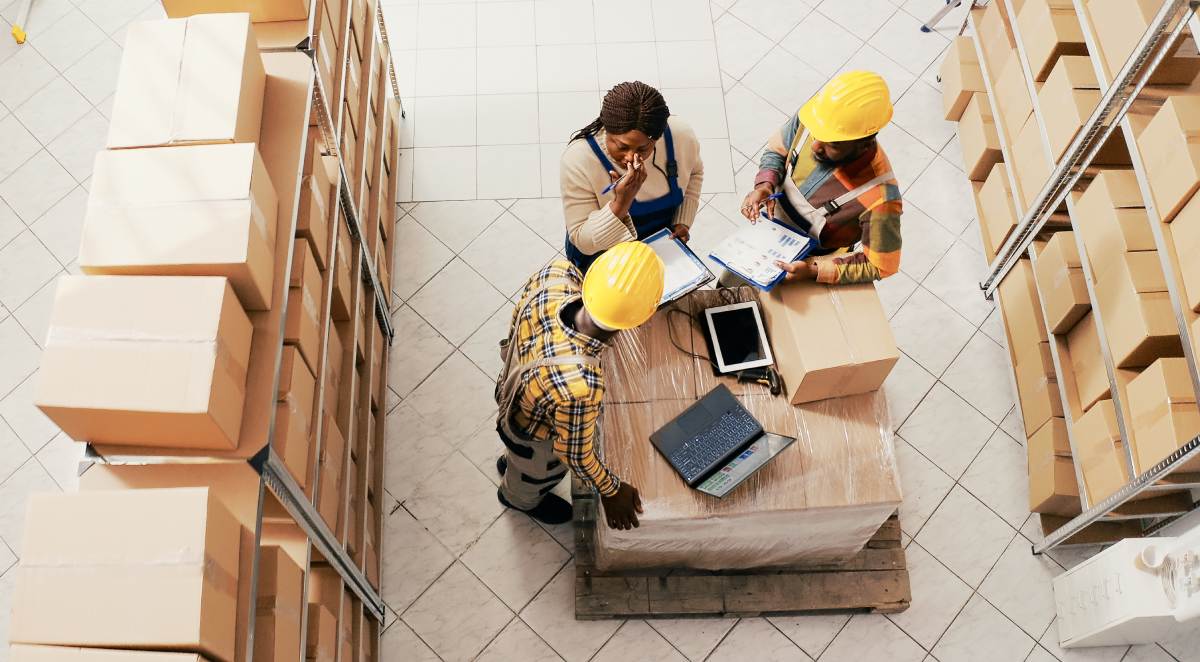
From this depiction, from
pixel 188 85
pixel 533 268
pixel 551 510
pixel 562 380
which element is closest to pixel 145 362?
pixel 188 85

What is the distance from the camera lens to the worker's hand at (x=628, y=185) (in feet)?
9.43

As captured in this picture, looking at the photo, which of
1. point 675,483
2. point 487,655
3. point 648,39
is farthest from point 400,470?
point 648,39

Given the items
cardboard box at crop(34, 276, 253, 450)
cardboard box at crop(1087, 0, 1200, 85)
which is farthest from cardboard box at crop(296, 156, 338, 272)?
cardboard box at crop(1087, 0, 1200, 85)

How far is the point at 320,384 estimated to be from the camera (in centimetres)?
285

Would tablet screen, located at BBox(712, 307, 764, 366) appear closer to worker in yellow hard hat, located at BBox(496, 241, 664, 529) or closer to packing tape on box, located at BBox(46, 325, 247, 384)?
worker in yellow hard hat, located at BBox(496, 241, 664, 529)

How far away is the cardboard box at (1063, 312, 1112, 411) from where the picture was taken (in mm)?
3629

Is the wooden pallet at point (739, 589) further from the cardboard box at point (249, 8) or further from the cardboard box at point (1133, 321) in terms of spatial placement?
the cardboard box at point (249, 8)

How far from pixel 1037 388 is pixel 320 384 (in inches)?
131

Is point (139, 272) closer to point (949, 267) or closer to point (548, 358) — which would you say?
point (548, 358)

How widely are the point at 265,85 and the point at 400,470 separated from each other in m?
1.94

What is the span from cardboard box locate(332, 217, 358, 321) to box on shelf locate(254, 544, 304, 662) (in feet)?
4.06

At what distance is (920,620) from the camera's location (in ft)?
12.3

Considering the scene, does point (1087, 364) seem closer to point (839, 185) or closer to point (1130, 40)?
point (1130, 40)

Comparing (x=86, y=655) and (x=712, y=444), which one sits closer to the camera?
(x=86, y=655)
